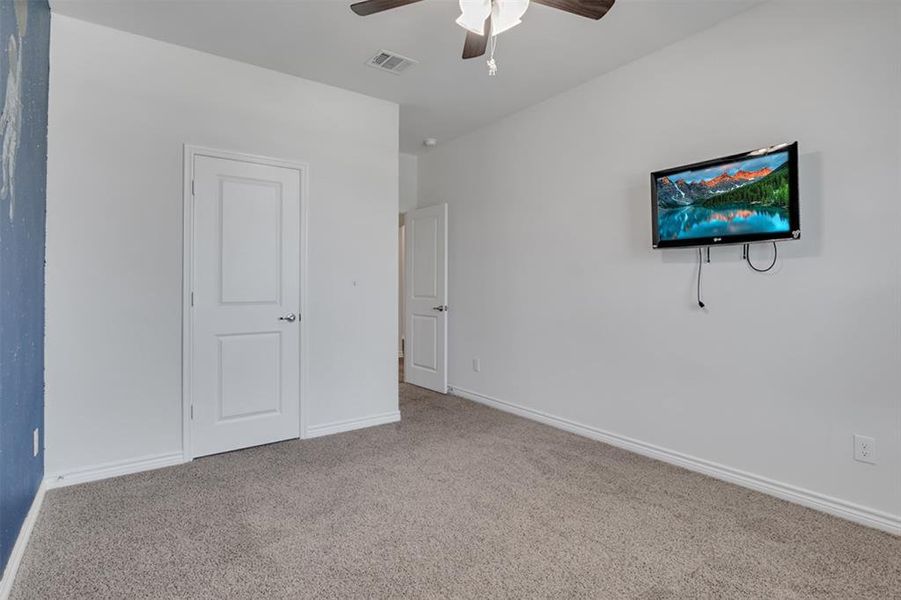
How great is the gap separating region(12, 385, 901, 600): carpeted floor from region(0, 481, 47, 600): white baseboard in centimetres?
3

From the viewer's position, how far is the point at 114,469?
2814mm

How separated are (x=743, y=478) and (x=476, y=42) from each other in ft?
9.25

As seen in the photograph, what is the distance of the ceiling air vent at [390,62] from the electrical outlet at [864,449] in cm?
Answer: 339

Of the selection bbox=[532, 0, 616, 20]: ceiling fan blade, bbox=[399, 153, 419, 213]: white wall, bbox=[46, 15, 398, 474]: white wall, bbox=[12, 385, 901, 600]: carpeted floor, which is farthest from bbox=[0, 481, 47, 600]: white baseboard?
bbox=[399, 153, 419, 213]: white wall

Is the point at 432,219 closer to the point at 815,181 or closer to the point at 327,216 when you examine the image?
the point at 327,216

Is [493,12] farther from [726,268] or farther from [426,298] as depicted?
[426,298]

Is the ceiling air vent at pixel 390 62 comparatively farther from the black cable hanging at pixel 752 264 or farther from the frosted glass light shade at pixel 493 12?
A: the black cable hanging at pixel 752 264

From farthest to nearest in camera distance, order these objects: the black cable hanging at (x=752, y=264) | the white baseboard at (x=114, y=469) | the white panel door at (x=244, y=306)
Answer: the white panel door at (x=244, y=306)
the white baseboard at (x=114, y=469)
the black cable hanging at (x=752, y=264)

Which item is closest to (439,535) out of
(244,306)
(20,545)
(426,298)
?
(20,545)

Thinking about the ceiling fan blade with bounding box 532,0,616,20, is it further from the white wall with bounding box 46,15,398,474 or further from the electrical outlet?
the electrical outlet

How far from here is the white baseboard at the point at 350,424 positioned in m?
3.56

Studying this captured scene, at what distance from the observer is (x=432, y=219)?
509 cm

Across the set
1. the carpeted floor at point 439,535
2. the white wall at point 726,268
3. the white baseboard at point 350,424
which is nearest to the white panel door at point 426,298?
the white wall at point 726,268

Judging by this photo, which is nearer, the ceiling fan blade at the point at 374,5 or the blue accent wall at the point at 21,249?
the blue accent wall at the point at 21,249
